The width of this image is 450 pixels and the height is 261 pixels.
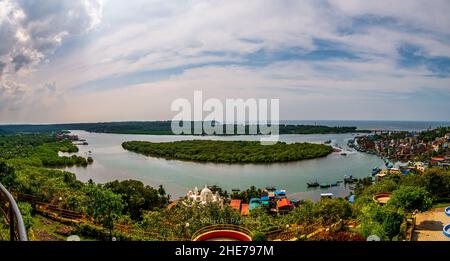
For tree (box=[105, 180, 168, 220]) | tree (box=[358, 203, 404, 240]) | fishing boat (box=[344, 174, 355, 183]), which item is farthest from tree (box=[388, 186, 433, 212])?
fishing boat (box=[344, 174, 355, 183])

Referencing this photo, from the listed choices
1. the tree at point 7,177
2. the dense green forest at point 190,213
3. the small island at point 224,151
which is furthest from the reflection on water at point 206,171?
the tree at point 7,177

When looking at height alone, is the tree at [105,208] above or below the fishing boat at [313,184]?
above

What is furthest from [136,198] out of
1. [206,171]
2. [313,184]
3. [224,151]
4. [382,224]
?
[224,151]

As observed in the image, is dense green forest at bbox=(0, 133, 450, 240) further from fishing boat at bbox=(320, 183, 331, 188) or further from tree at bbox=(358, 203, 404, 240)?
fishing boat at bbox=(320, 183, 331, 188)

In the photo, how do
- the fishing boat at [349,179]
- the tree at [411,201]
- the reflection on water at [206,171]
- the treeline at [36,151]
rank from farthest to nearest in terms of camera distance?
the fishing boat at [349,179] → the treeline at [36,151] → the reflection on water at [206,171] → the tree at [411,201]

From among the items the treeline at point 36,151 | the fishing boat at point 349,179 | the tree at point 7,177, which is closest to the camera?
the tree at point 7,177

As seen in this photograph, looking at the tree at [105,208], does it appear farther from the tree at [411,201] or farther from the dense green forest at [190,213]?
the tree at [411,201]

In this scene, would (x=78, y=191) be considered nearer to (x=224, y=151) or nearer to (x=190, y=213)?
(x=190, y=213)
